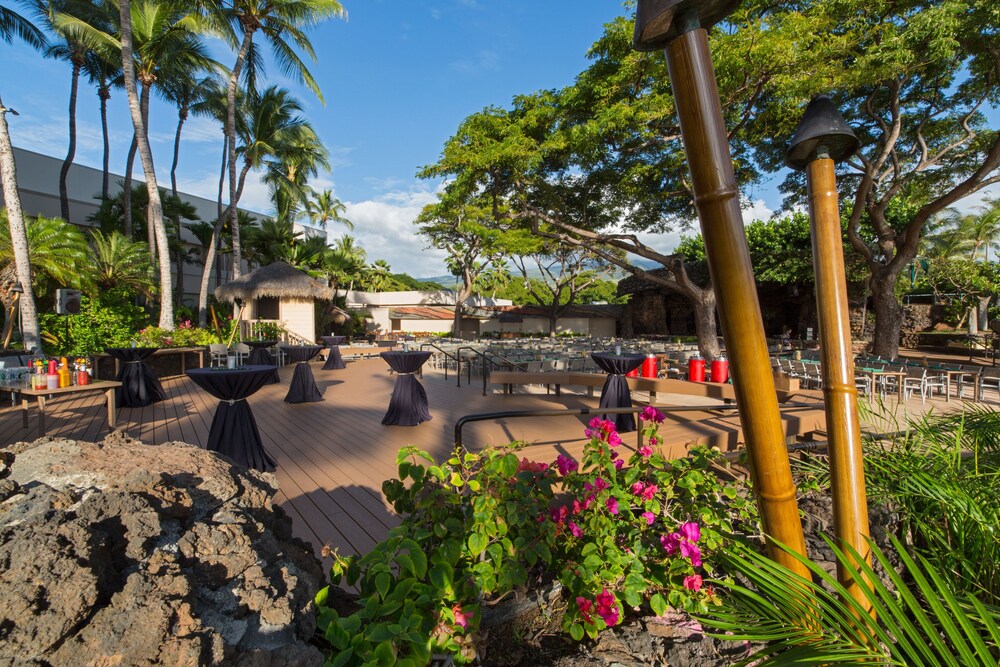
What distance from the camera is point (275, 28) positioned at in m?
14.5

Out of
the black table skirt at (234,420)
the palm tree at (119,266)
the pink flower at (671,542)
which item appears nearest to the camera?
the pink flower at (671,542)

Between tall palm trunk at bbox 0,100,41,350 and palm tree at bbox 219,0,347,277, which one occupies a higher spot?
palm tree at bbox 219,0,347,277

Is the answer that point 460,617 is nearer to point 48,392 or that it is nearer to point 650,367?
point 650,367

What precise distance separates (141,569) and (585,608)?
1293 mm

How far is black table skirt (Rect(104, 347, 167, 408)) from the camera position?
22.4 ft

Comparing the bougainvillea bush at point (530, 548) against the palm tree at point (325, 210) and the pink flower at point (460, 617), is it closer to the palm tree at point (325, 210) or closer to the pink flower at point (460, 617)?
the pink flower at point (460, 617)

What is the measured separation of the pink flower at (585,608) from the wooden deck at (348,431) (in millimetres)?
1432

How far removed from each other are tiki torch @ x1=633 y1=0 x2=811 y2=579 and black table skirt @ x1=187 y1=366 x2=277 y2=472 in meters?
4.26

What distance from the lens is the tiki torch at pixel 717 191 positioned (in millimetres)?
759

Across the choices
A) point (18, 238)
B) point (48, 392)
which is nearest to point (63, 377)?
point (48, 392)

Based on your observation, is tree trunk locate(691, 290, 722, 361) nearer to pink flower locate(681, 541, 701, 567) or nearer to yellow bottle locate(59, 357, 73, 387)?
pink flower locate(681, 541, 701, 567)

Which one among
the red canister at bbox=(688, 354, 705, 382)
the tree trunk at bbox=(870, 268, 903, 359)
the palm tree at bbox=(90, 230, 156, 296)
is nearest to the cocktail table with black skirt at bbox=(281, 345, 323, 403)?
the red canister at bbox=(688, 354, 705, 382)

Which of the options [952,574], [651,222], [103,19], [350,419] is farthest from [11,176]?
[651,222]

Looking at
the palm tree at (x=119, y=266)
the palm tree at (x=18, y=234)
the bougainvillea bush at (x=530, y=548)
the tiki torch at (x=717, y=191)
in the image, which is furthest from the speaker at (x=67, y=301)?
the tiki torch at (x=717, y=191)
